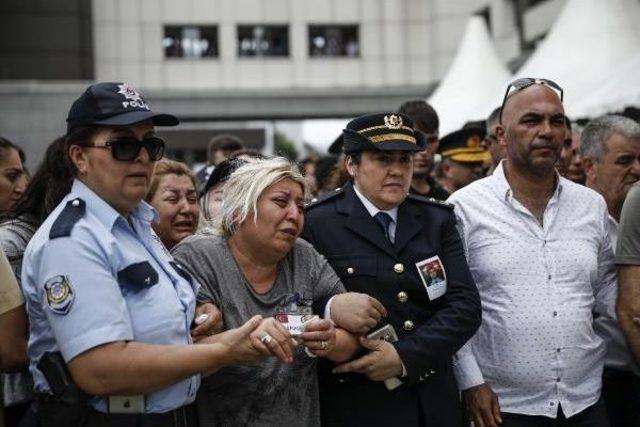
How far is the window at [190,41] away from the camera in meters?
28.8

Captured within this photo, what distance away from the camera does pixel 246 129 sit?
89.6 feet

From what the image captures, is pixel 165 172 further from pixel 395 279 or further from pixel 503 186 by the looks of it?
pixel 503 186

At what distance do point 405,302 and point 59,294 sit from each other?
160 cm

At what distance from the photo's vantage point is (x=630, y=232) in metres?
3.88

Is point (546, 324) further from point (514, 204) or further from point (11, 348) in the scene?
point (11, 348)

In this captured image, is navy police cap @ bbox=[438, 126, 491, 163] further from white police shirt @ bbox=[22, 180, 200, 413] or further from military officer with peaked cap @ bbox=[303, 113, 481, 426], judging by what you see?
white police shirt @ bbox=[22, 180, 200, 413]

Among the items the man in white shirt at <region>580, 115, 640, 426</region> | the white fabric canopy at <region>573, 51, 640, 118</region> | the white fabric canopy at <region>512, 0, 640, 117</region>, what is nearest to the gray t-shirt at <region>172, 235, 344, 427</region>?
the man in white shirt at <region>580, 115, 640, 426</region>

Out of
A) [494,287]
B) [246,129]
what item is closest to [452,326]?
[494,287]

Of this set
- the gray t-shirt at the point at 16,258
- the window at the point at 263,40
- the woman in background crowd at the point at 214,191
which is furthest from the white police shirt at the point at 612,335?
the window at the point at 263,40

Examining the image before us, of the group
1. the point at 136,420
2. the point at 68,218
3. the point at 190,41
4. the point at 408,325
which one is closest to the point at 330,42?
the point at 190,41

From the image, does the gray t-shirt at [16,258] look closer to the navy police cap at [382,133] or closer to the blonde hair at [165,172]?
the blonde hair at [165,172]

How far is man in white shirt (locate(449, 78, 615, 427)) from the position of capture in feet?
12.5

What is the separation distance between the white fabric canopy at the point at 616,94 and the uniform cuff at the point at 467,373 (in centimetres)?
582

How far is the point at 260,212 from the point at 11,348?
3.49 ft
